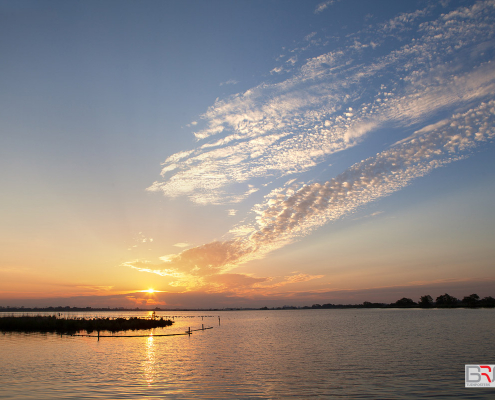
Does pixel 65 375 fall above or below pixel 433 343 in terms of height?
above

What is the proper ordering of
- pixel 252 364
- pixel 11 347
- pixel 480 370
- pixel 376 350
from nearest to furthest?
pixel 480 370
pixel 252 364
pixel 376 350
pixel 11 347

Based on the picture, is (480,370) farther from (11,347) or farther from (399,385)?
(11,347)

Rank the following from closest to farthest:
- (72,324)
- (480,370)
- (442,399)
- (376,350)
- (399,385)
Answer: (442,399) < (399,385) < (480,370) < (376,350) < (72,324)

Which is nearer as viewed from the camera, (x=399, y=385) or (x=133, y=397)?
(x=133, y=397)

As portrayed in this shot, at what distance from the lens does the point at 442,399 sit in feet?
70.6

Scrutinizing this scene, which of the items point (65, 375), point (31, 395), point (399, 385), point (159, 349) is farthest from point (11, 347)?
point (399, 385)

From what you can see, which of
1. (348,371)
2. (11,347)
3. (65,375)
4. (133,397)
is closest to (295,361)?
(348,371)

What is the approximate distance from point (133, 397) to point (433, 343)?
142 ft

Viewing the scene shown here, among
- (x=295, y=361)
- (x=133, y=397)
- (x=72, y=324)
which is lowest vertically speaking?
(x=72, y=324)

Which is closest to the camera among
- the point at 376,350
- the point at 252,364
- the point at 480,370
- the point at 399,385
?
the point at 399,385

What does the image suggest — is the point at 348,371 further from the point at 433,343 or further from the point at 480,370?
the point at 433,343

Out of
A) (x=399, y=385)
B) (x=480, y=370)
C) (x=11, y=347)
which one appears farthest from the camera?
(x=11, y=347)

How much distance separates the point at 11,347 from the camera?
4531cm

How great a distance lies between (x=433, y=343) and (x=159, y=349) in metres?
39.7
